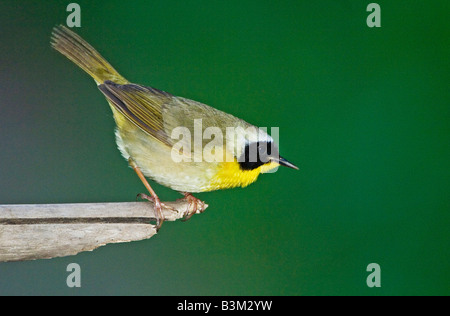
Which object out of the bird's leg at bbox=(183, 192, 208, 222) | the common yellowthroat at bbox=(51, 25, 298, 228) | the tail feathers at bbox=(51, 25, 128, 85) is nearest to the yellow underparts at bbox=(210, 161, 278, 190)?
the common yellowthroat at bbox=(51, 25, 298, 228)

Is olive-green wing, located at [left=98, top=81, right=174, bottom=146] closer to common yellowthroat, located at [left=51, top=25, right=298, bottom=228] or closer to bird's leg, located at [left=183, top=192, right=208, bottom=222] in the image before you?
common yellowthroat, located at [left=51, top=25, right=298, bottom=228]

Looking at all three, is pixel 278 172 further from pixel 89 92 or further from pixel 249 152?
pixel 89 92

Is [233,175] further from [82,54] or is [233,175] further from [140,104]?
[82,54]

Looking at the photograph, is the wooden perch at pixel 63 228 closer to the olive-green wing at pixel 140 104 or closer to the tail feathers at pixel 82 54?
the olive-green wing at pixel 140 104

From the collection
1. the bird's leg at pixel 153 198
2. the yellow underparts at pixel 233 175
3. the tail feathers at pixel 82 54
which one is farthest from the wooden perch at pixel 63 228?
the tail feathers at pixel 82 54

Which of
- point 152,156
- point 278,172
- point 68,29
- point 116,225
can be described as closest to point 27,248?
point 116,225
